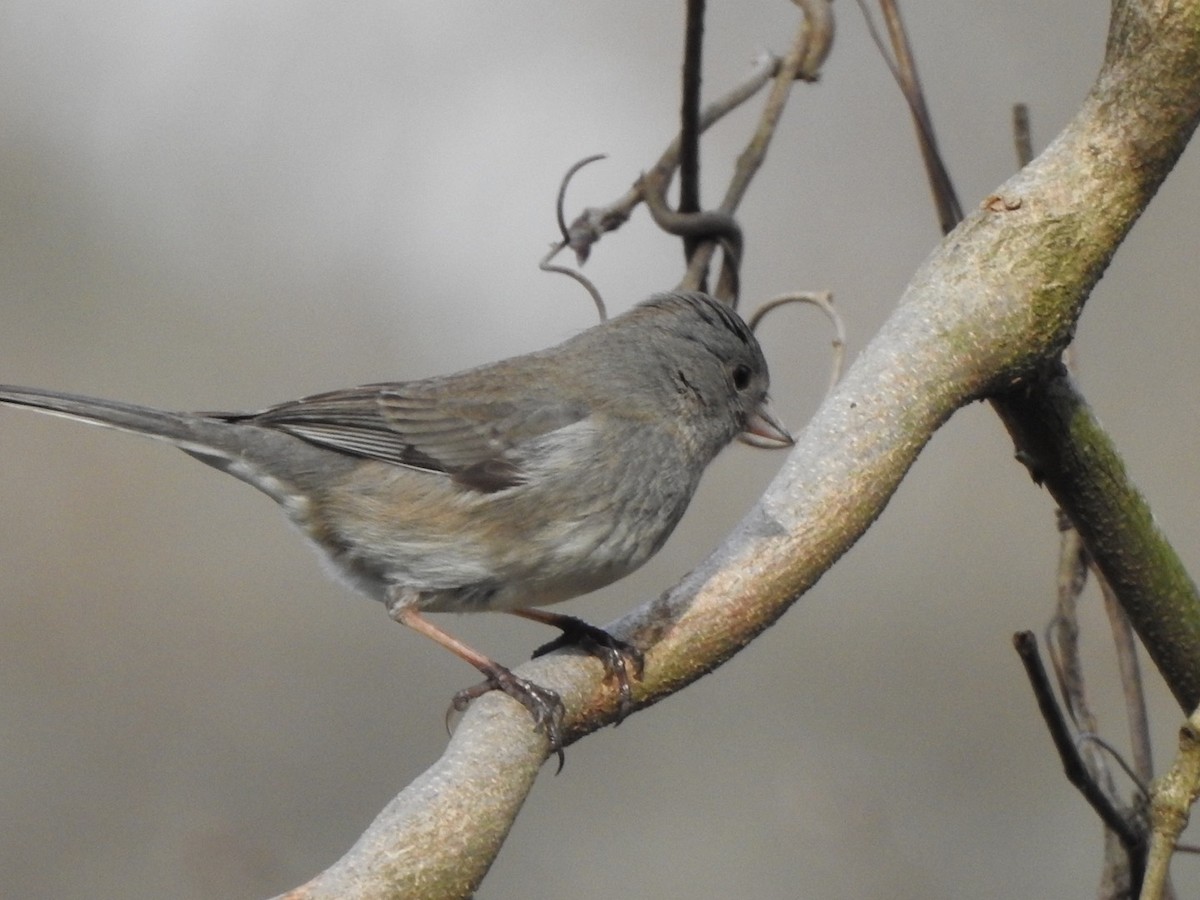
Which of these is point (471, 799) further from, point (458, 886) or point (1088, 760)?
point (1088, 760)

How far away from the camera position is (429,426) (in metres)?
3.51

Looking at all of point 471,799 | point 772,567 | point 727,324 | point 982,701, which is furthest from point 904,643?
point 471,799

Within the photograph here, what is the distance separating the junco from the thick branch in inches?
22.6

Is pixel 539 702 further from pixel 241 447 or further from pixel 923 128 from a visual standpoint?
pixel 241 447

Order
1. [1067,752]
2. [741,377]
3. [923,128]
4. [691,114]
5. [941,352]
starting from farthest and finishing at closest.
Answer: [741,377]
[691,114]
[923,128]
[941,352]
[1067,752]

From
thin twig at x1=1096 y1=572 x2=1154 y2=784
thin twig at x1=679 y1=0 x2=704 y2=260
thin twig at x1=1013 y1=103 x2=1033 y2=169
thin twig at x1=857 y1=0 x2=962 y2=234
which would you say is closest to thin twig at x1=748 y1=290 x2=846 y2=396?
thin twig at x1=679 y1=0 x2=704 y2=260

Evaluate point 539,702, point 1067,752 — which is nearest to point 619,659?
point 539,702

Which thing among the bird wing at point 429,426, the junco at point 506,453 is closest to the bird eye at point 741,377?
the junco at point 506,453

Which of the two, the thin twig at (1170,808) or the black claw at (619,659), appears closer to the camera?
the thin twig at (1170,808)

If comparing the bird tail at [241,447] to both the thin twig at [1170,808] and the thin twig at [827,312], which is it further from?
the thin twig at [1170,808]

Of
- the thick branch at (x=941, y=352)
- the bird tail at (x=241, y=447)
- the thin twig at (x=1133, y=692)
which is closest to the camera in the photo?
the thick branch at (x=941, y=352)

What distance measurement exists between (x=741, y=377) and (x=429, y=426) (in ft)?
2.63

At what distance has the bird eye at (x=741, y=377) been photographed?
3.59 metres

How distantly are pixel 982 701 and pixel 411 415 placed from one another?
256 cm
